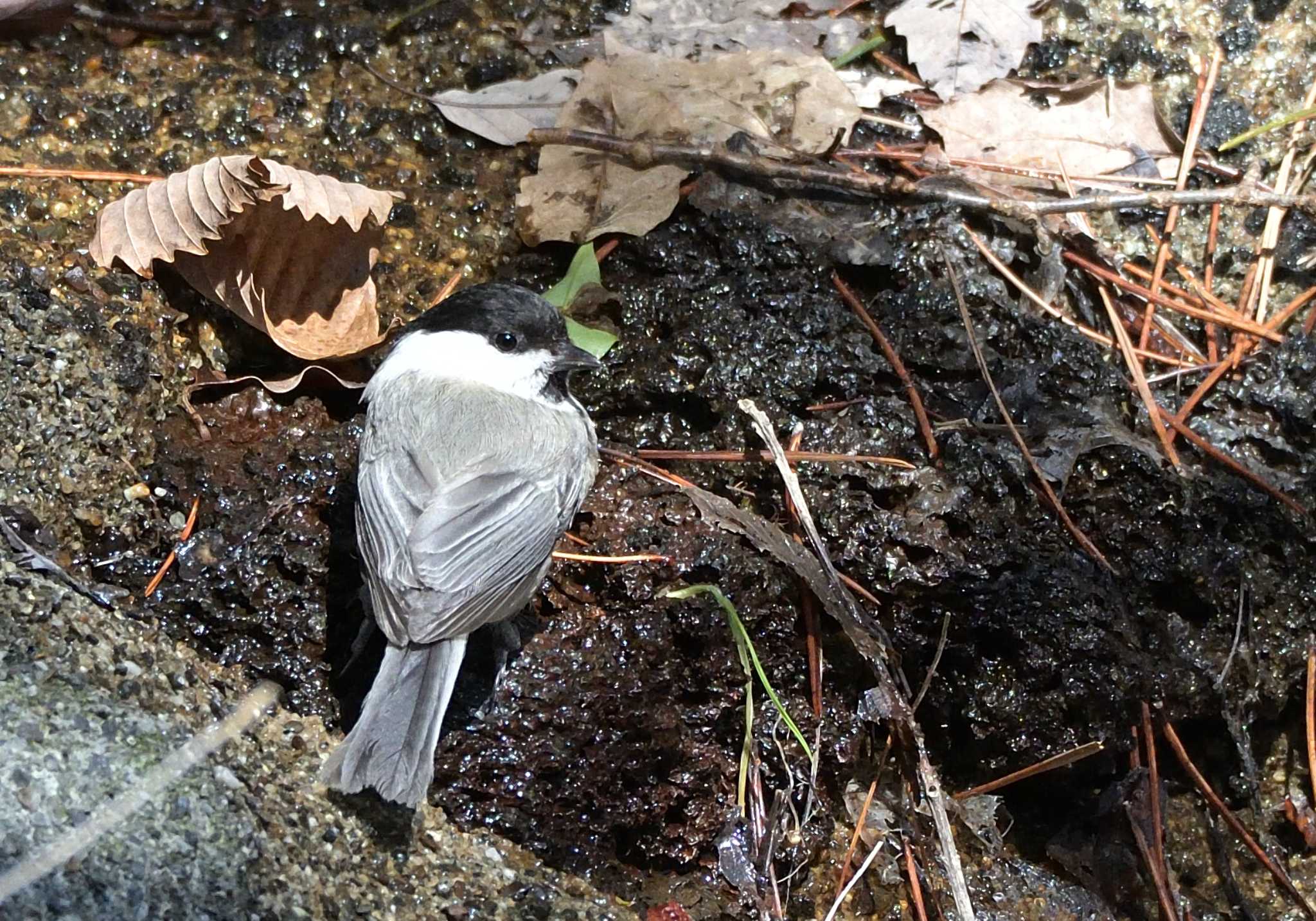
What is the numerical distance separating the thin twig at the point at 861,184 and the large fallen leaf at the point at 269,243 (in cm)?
73

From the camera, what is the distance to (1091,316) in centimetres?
372

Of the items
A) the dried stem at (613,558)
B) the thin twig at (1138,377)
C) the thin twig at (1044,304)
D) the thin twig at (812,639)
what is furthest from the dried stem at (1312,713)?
the dried stem at (613,558)

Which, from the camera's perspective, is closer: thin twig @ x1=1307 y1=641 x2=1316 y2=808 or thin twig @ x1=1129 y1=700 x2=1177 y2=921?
thin twig @ x1=1129 y1=700 x2=1177 y2=921

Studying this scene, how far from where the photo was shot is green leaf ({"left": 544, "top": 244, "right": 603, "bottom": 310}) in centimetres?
351

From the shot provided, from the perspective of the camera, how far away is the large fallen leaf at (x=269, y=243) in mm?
3043

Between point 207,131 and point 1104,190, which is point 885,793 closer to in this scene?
point 1104,190

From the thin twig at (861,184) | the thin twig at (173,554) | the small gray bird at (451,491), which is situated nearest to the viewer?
the small gray bird at (451,491)

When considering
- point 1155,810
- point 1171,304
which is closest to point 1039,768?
point 1155,810

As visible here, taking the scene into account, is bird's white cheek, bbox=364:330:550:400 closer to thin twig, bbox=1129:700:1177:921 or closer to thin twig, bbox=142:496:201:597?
thin twig, bbox=142:496:201:597

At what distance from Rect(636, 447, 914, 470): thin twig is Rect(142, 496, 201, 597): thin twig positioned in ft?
3.81

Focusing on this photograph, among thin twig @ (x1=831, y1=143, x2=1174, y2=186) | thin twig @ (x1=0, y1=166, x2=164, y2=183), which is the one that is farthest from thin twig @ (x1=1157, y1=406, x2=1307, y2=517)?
thin twig @ (x1=0, y1=166, x2=164, y2=183)

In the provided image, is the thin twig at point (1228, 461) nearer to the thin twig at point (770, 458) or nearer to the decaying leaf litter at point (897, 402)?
the decaying leaf litter at point (897, 402)

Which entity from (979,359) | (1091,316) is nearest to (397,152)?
(979,359)

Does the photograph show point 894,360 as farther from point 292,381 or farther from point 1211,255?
point 292,381
